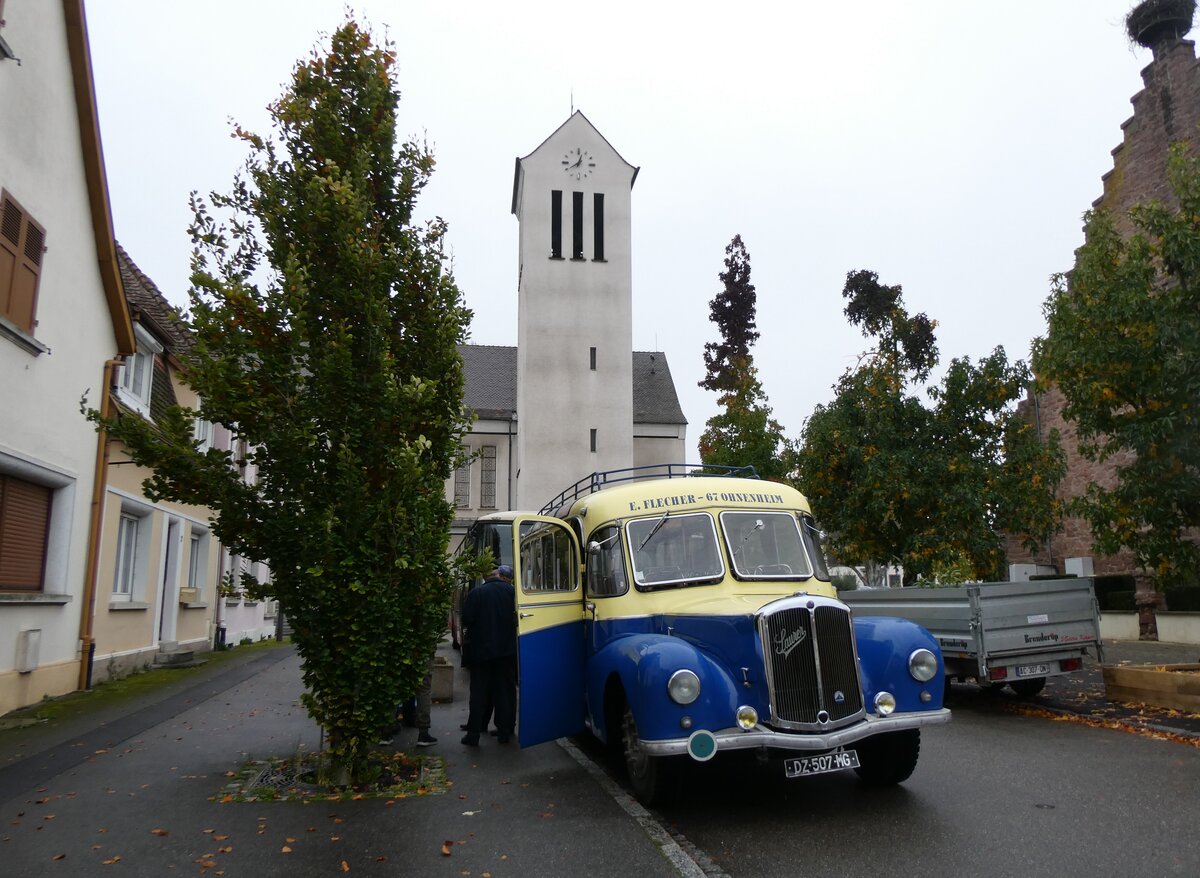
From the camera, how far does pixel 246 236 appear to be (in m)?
8.12

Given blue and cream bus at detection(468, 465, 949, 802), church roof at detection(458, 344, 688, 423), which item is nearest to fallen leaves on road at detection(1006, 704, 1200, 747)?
blue and cream bus at detection(468, 465, 949, 802)

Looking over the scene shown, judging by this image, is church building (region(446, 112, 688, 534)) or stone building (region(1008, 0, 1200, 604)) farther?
church building (region(446, 112, 688, 534))

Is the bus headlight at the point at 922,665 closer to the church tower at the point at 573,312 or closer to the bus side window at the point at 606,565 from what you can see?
the bus side window at the point at 606,565

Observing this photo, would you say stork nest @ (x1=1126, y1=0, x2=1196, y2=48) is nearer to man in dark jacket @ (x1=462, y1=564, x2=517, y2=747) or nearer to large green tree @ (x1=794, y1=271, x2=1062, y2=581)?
large green tree @ (x1=794, y1=271, x2=1062, y2=581)

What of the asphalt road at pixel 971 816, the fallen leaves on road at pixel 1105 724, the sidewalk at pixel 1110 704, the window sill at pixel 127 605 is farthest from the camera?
the window sill at pixel 127 605

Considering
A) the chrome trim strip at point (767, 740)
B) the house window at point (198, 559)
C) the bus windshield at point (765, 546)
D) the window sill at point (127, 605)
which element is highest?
the house window at point (198, 559)

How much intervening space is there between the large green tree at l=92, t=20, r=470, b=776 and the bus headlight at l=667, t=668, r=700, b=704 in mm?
2351

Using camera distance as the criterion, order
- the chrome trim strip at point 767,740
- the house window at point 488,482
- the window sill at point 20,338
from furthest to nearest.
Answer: the house window at point 488,482, the window sill at point 20,338, the chrome trim strip at point 767,740

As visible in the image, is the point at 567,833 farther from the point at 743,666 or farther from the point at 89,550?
the point at 89,550

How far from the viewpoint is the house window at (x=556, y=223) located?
41.2m

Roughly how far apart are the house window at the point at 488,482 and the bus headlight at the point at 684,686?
130ft

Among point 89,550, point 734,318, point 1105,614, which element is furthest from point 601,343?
point 89,550

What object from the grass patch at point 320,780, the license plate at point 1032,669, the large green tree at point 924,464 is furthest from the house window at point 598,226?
the grass patch at point 320,780

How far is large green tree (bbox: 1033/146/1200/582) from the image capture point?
11055 millimetres
